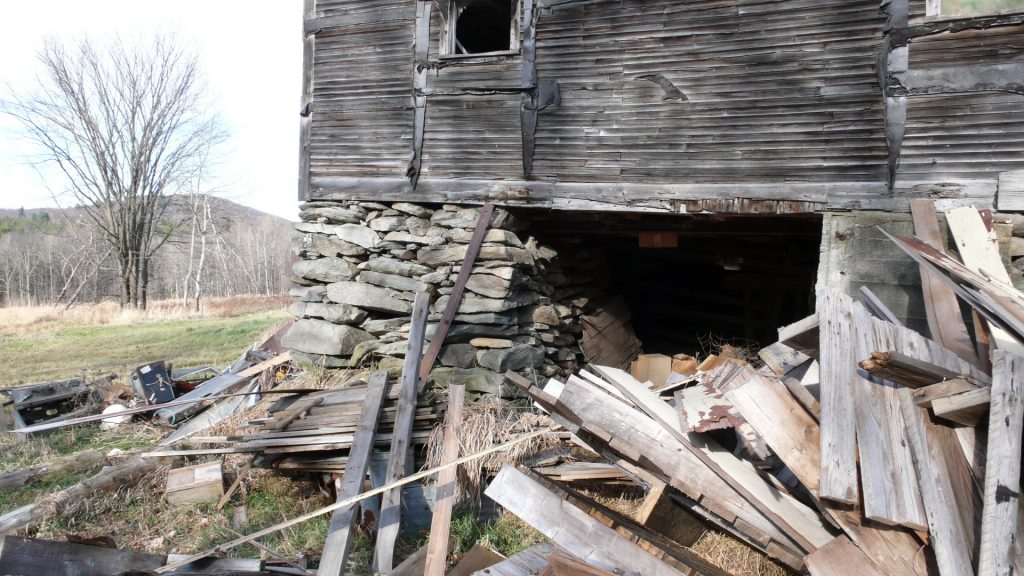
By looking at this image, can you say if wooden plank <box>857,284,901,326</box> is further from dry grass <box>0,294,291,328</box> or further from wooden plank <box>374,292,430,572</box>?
dry grass <box>0,294,291,328</box>

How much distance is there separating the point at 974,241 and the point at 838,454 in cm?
277

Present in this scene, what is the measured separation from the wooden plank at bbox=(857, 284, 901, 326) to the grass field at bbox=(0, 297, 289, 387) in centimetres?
923

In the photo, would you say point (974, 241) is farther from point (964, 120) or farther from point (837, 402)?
point (837, 402)

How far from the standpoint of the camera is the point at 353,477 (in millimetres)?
3898

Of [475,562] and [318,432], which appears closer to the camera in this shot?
[475,562]

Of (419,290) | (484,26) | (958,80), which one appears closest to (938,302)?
(958,80)

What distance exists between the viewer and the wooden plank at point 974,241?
4.21 meters

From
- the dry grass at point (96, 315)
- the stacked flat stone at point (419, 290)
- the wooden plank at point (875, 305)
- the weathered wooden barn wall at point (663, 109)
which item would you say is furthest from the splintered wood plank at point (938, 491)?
the dry grass at point (96, 315)

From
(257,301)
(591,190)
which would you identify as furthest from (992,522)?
(257,301)

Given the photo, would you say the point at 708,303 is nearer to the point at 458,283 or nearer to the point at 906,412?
the point at 458,283

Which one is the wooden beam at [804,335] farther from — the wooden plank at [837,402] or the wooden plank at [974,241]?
the wooden plank at [974,241]

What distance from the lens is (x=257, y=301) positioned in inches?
971

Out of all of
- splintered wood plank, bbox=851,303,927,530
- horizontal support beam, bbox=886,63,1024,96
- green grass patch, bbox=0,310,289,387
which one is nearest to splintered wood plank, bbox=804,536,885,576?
splintered wood plank, bbox=851,303,927,530

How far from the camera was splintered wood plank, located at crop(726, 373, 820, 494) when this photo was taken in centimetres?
277
